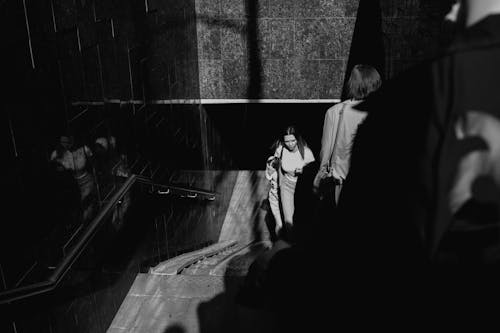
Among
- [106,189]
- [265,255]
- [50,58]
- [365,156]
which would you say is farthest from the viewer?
[106,189]

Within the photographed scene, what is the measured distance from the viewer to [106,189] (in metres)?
4.48

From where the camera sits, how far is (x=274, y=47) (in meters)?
8.54

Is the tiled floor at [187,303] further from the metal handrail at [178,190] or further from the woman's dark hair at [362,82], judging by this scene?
the woman's dark hair at [362,82]

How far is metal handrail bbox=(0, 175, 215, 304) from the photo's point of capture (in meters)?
2.97

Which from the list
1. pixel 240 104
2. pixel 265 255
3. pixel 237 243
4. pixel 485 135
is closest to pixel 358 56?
pixel 240 104

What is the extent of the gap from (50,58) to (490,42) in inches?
109

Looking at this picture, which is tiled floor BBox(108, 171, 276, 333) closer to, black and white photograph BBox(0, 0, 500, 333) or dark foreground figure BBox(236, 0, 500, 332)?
black and white photograph BBox(0, 0, 500, 333)

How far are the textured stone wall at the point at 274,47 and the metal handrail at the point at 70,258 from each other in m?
3.91

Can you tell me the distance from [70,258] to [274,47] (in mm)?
5675

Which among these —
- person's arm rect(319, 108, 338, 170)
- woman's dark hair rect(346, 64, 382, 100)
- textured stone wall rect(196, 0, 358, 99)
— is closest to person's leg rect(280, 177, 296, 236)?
person's arm rect(319, 108, 338, 170)

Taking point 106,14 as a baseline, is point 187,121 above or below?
below

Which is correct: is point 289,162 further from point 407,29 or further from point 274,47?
point 407,29

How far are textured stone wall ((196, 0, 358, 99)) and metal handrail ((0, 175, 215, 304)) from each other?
12.8 ft

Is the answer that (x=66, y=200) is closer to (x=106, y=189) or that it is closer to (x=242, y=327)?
(x=106, y=189)
